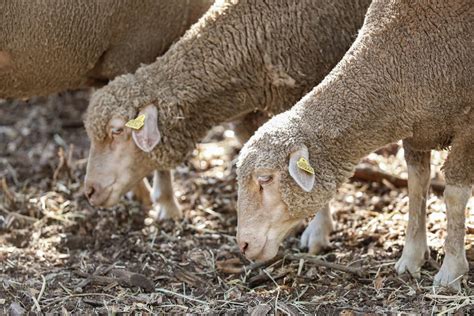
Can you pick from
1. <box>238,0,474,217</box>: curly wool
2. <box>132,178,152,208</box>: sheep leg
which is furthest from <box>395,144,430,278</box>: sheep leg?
<box>132,178,152,208</box>: sheep leg

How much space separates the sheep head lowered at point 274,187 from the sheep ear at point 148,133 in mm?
1001

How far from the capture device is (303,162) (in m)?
5.86

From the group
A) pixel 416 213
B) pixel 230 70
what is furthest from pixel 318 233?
pixel 230 70

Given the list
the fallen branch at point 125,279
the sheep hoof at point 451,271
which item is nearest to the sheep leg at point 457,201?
the sheep hoof at point 451,271

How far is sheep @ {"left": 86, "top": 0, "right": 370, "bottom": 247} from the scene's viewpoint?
6.82 metres

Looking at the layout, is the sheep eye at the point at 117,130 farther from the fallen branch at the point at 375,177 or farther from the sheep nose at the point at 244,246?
the fallen branch at the point at 375,177

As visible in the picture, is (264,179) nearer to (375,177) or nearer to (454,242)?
(454,242)

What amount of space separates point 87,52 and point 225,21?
126cm

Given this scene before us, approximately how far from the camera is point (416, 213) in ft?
22.0

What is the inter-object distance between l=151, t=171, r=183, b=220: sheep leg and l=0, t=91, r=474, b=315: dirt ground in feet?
0.41

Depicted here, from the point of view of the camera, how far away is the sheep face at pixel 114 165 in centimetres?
711

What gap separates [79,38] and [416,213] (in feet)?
9.87

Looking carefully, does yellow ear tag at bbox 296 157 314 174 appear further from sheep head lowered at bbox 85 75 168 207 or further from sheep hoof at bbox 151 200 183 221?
sheep hoof at bbox 151 200 183 221

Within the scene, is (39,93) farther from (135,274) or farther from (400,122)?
(400,122)
